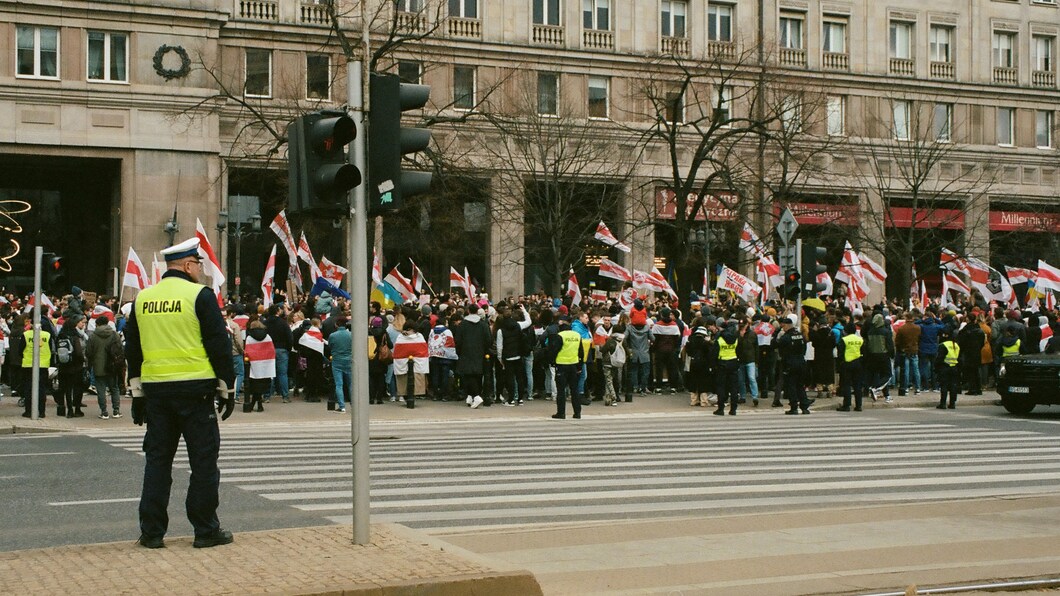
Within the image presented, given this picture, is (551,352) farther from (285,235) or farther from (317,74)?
(317,74)

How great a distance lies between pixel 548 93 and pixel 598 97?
3.36m

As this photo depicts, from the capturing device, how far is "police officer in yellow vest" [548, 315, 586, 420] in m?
23.3

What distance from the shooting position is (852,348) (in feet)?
85.6

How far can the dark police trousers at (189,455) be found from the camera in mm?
8406

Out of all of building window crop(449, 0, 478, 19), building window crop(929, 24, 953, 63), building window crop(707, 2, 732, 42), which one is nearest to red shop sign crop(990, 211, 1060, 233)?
building window crop(929, 24, 953, 63)

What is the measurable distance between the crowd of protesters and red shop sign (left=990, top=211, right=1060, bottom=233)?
25.8m

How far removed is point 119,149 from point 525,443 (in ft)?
98.0

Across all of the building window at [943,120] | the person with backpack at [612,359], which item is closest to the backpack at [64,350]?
the person with backpack at [612,359]

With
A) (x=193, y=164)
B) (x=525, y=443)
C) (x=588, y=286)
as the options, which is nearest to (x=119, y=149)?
(x=193, y=164)

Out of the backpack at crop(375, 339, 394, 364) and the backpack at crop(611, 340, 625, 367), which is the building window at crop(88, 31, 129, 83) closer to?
the backpack at crop(375, 339, 394, 364)

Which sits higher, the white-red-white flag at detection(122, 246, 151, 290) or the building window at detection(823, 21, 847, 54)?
the building window at detection(823, 21, 847, 54)

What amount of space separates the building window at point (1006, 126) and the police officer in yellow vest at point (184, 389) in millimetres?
57194

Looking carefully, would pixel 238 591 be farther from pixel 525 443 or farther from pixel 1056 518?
pixel 525 443

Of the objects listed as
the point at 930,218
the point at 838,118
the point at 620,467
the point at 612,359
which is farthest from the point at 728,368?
the point at 838,118
